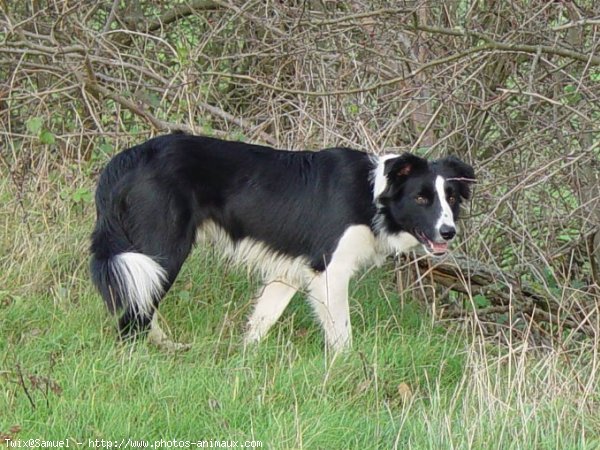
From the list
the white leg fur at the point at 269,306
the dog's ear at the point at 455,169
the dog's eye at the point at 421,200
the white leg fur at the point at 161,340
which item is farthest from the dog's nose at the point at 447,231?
the white leg fur at the point at 161,340

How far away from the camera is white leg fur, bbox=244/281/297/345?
20.3ft

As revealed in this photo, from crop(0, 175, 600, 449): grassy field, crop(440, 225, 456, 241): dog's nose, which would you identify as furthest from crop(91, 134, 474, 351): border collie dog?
crop(0, 175, 600, 449): grassy field

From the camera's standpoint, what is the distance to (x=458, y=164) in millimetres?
6316

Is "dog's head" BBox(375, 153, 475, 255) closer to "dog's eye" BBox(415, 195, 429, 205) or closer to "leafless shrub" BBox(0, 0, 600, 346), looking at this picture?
"dog's eye" BBox(415, 195, 429, 205)

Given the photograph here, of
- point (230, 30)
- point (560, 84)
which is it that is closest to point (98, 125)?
point (230, 30)

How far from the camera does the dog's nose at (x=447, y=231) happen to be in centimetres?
612

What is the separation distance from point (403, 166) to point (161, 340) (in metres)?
1.73

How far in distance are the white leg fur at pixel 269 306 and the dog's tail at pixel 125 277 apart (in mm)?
586

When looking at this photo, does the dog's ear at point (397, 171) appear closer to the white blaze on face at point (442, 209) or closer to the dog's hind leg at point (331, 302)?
the white blaze on face at point (442, 209)

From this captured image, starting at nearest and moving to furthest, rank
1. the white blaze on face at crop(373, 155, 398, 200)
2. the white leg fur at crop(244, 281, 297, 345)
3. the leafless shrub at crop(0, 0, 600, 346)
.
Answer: the white leg fur at crop(244, 281, 297, 345), the white blaze on face at crop(373, 155, 398, 200), the leafless shrub at crop(0, 0, 600, 346)

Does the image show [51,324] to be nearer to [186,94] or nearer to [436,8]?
[186,94]

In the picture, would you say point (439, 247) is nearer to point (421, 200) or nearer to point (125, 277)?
point (421, 200)

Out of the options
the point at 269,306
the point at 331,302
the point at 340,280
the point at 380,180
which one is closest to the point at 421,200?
the point at 380,180

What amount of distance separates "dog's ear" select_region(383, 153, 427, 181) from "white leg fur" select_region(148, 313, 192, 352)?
5.08 feet
